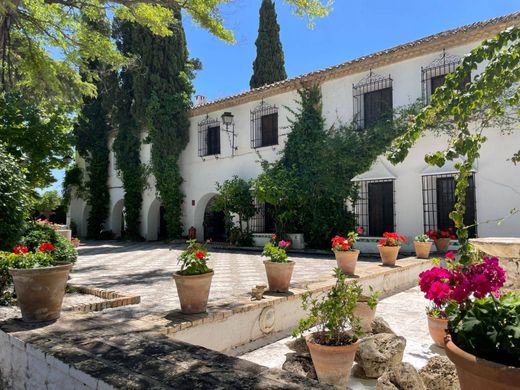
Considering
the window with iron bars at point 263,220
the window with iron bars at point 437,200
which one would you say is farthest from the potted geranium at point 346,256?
the window with iron bars at point 263,220

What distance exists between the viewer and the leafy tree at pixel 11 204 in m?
5.30

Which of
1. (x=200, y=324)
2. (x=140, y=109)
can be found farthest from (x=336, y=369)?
(x=140, y=109)

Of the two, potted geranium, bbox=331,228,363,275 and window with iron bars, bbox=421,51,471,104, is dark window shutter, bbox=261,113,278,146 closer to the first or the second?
window with iron bars, bbox=421,51,471,104

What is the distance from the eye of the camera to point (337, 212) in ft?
40.7

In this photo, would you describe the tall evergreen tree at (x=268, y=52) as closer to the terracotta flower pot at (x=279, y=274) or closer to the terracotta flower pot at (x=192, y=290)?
the terracotta flower pot at (x=279, y=274)

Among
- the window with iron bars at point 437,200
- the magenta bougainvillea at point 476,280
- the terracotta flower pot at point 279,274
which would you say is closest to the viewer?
the magenta bougainvillea at point 476,280

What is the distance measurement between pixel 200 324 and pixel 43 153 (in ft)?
39.1

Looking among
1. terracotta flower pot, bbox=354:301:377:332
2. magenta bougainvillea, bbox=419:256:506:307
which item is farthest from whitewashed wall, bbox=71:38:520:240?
magenta bougainvillea, bbox=419:256:506:307

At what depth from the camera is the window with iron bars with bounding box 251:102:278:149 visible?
14748 mm

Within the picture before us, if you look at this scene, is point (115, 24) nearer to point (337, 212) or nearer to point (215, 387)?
point (337, 212)

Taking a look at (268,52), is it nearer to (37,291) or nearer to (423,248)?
(423,248)

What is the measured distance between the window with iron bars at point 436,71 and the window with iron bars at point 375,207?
2.86 m

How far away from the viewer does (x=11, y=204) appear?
Result: 17.6ft

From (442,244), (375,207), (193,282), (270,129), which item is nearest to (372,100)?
(375,207)
